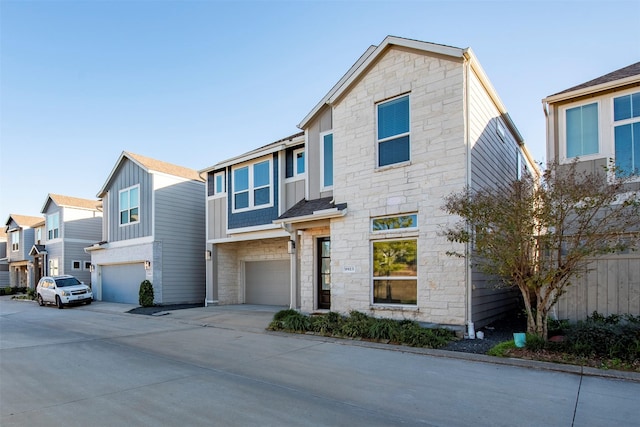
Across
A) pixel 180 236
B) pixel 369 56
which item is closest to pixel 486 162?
pixel 369 56

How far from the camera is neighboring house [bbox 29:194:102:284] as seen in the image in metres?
26.9

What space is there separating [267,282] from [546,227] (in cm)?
1257

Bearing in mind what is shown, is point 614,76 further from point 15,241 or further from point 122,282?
point 15,241

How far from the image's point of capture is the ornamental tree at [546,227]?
706 centimetres

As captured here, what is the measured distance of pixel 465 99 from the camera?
943 centimetres

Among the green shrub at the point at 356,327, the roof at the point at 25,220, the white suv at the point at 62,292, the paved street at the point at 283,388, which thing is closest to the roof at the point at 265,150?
the green shrub at the point at 356,327

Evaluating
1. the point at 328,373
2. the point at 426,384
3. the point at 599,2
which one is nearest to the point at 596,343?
the point at 426,384

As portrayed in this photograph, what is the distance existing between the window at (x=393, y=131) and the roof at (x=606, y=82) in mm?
3342

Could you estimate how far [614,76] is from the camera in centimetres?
921

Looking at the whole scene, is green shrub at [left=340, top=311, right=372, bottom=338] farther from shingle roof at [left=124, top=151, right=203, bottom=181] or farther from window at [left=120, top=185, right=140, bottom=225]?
window at [left=120, top=185, right=140, bottom=225]

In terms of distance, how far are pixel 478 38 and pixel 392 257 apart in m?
6.06

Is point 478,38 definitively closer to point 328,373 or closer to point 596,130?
point 596,130

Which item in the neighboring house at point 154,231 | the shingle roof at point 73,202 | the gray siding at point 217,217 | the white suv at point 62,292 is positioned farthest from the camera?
the shingle roof at point 73,202

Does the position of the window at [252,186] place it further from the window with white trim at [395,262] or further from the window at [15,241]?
the window at [15,241]
